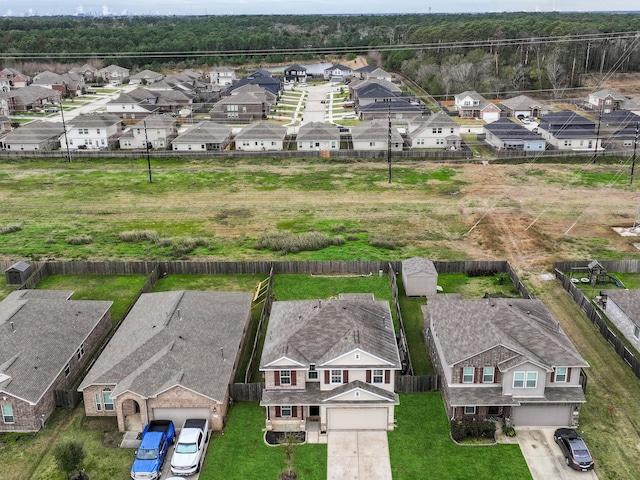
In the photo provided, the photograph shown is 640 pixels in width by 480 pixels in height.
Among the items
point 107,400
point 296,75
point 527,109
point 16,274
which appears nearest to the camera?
point 107,400

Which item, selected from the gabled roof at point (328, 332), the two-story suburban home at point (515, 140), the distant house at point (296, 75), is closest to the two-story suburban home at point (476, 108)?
the two-story suburban home at point (515, 140)

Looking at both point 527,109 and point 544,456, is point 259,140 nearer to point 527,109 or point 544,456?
point 527,109

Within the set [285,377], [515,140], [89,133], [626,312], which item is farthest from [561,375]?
[89,133]

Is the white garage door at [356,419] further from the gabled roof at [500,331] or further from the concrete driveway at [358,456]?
the gabled roof at [500,331]

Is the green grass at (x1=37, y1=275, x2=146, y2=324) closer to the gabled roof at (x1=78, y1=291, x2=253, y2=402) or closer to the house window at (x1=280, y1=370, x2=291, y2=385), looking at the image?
the gabled roof at (x1=78, y1=291, x2=253, y2=402)

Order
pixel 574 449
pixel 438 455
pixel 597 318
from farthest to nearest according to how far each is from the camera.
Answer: pixel 597 318 < pixel 438 455 < pixel 574 449

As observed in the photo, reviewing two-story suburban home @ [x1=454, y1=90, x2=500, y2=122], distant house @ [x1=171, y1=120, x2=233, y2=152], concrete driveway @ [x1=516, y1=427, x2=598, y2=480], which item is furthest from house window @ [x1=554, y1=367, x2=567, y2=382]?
two-story suburban home @ [x1=454, y1=90, x2=500, y2=122]

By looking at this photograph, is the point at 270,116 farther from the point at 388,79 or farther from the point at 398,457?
the point at 398,457
